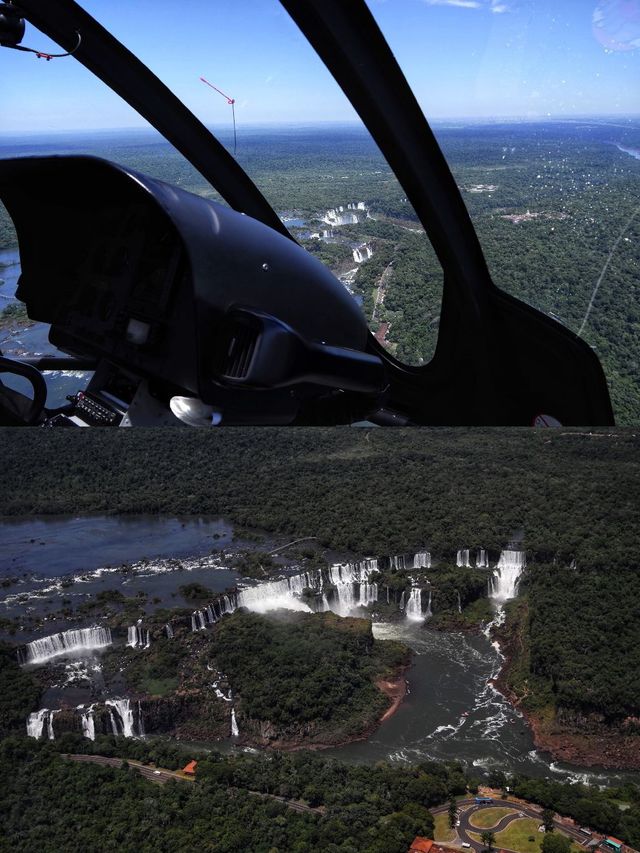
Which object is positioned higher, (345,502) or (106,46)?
(106,46)

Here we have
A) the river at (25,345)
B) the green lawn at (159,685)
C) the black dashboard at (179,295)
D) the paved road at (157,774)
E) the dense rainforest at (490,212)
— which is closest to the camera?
the black dashboard at (179,295)

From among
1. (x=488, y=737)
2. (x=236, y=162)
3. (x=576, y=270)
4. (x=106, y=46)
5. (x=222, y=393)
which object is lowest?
(x=488, y=737)

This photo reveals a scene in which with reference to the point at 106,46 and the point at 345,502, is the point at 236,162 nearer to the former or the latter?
the point at 106,46

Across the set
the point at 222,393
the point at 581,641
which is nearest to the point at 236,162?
the point at 222,393

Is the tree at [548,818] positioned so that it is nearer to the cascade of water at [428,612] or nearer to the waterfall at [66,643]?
the cascade of water at [428,612]

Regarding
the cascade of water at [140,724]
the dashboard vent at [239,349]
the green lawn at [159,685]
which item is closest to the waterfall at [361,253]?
the dashboard vent at [239,349]

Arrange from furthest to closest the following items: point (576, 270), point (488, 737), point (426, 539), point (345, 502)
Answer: point (345, 502) → point (426, 539) → point (488, 737) → point (576, 270)

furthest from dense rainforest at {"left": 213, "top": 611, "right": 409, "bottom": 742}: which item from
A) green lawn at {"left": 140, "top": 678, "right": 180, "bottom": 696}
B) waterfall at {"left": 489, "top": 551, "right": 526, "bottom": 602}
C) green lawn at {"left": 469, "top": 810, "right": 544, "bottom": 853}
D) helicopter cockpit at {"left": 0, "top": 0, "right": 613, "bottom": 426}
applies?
helicopter cockpit at {"left": 0, "top": 0, "right": 613, "bottom": 426}
